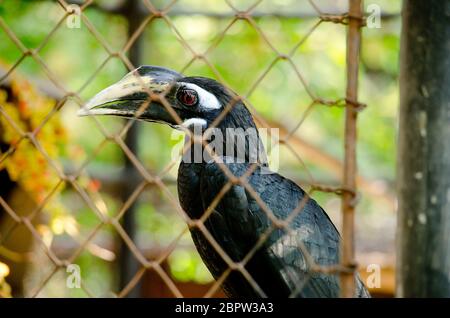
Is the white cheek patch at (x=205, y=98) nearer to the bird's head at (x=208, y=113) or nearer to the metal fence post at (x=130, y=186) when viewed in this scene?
the bird's head at (x=208, y=113)

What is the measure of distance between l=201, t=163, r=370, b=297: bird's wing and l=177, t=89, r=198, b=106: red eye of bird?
0.88 feet

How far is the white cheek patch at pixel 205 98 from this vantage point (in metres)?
2.32

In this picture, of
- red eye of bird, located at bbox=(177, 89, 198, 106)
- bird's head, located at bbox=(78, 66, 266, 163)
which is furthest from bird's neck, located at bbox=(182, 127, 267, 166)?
red eye of bird, located at bbox=(177, 89, 198, 106)

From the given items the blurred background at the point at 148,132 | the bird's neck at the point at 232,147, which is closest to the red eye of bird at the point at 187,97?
the bird's neck at the point at 232,147

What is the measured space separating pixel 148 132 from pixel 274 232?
3670 millimetres

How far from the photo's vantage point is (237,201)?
210cm

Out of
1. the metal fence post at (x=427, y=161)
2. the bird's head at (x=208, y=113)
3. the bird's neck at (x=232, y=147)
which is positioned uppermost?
the bird's head at (x=208, y=113)

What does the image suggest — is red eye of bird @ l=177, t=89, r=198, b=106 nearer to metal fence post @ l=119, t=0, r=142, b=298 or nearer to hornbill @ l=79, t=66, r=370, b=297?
hornbill @ l=79, t=66, r=370, b=297

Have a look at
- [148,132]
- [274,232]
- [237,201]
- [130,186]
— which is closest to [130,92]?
[237,201]

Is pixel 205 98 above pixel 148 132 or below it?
below

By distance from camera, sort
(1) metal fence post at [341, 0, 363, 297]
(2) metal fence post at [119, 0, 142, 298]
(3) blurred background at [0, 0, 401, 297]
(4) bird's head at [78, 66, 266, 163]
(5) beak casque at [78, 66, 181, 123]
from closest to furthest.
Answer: (1) metal fence post at [341, 0, 363, 297]
(5) beak casque at [78, 66, 181, 123]
(4) bird's head at [78, 66, 266, 163]
(3) blurred background at [0, 0, 401, 297]
(2) metal fence post at [119, 0, 142, 298]

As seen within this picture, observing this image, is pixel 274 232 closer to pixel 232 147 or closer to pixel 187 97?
pixel 232 147

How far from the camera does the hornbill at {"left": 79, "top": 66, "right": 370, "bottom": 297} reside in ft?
6.63
